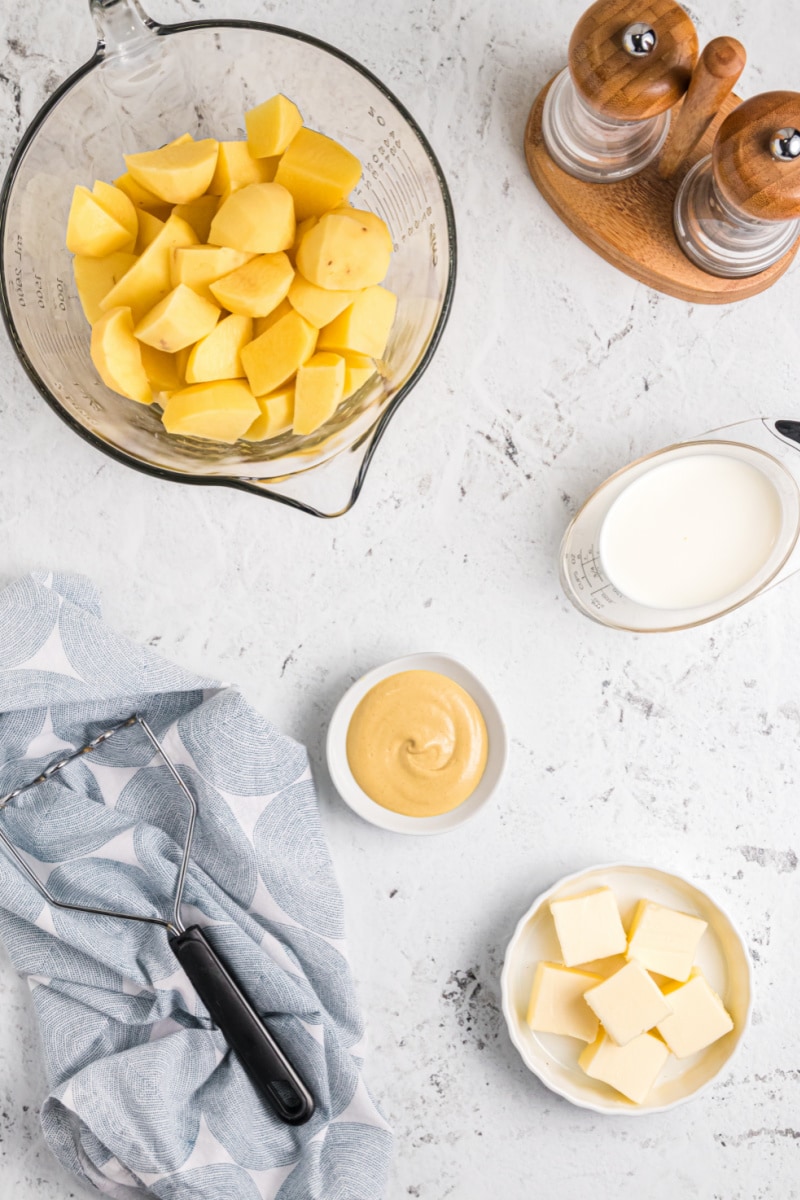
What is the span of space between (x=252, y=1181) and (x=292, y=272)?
3.13 ft

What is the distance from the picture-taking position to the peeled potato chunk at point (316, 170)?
2.66ft

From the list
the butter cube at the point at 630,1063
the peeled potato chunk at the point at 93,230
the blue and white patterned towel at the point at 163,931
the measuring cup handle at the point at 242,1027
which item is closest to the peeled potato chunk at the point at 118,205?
the peeled potato chunk at the point at 93,230

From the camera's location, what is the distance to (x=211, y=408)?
79 cm

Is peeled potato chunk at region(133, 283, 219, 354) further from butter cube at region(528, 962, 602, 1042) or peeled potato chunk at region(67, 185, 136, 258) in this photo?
butter cube at region(528, 962, 602, 1042)

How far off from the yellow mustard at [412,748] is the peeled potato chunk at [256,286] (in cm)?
43

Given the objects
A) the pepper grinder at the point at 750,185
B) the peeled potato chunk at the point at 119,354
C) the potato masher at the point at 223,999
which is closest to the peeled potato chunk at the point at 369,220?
the peeled potato chunk at the point at 119,354

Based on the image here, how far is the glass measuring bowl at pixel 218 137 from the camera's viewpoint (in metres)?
0.85

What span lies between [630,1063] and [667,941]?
14 centimetres

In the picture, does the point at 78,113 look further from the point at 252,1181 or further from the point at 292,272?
the point at 252,1181

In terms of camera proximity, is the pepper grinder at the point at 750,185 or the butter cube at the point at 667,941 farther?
the butter cube at the point at 667,941

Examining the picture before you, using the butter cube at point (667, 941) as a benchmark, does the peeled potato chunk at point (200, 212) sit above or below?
above

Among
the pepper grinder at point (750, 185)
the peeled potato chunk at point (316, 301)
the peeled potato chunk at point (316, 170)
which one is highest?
the pepper grinder at point (750, 185)

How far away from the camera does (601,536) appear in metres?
1.01

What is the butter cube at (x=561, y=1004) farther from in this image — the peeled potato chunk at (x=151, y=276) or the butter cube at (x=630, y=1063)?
the peeled potato chunk at (x=151, y=276)
